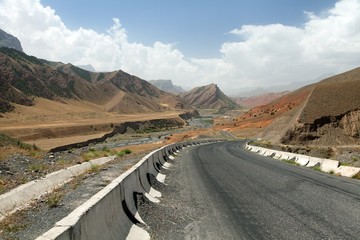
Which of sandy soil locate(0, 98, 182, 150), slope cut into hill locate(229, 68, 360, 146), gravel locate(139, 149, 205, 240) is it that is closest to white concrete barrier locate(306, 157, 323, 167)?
gravel locate(139, 149, 205, 240)

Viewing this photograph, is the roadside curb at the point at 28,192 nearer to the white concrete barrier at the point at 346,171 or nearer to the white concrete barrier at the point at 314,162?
the white concrete barrier at the point at 346,171

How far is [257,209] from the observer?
8.59 meters

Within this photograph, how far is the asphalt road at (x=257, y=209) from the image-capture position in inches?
268

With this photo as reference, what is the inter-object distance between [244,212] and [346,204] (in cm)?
266

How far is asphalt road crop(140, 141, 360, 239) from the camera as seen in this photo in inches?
268

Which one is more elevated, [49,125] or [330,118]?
[49,125]

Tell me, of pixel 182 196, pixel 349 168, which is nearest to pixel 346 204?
pixel 182 196

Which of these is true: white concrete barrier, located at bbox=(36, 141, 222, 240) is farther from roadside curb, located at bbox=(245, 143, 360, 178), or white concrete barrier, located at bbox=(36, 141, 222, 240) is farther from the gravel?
roadside curb, located at bbox=(245, 143, 360, 178)

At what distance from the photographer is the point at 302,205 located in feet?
29.5

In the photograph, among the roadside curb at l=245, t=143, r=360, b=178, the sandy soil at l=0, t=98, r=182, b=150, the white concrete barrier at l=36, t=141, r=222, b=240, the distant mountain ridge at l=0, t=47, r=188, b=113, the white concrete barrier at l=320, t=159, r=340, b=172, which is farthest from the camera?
the distant mountain ridge at l=0, t=47, r=188, b=113

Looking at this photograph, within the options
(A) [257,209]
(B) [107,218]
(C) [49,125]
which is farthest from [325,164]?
(C) [49,125]

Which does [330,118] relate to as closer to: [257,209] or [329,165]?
[329,165]

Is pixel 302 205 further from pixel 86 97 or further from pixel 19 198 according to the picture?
pixel 86 97

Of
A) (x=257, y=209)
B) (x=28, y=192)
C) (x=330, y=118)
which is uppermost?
(x=330, y=118)
